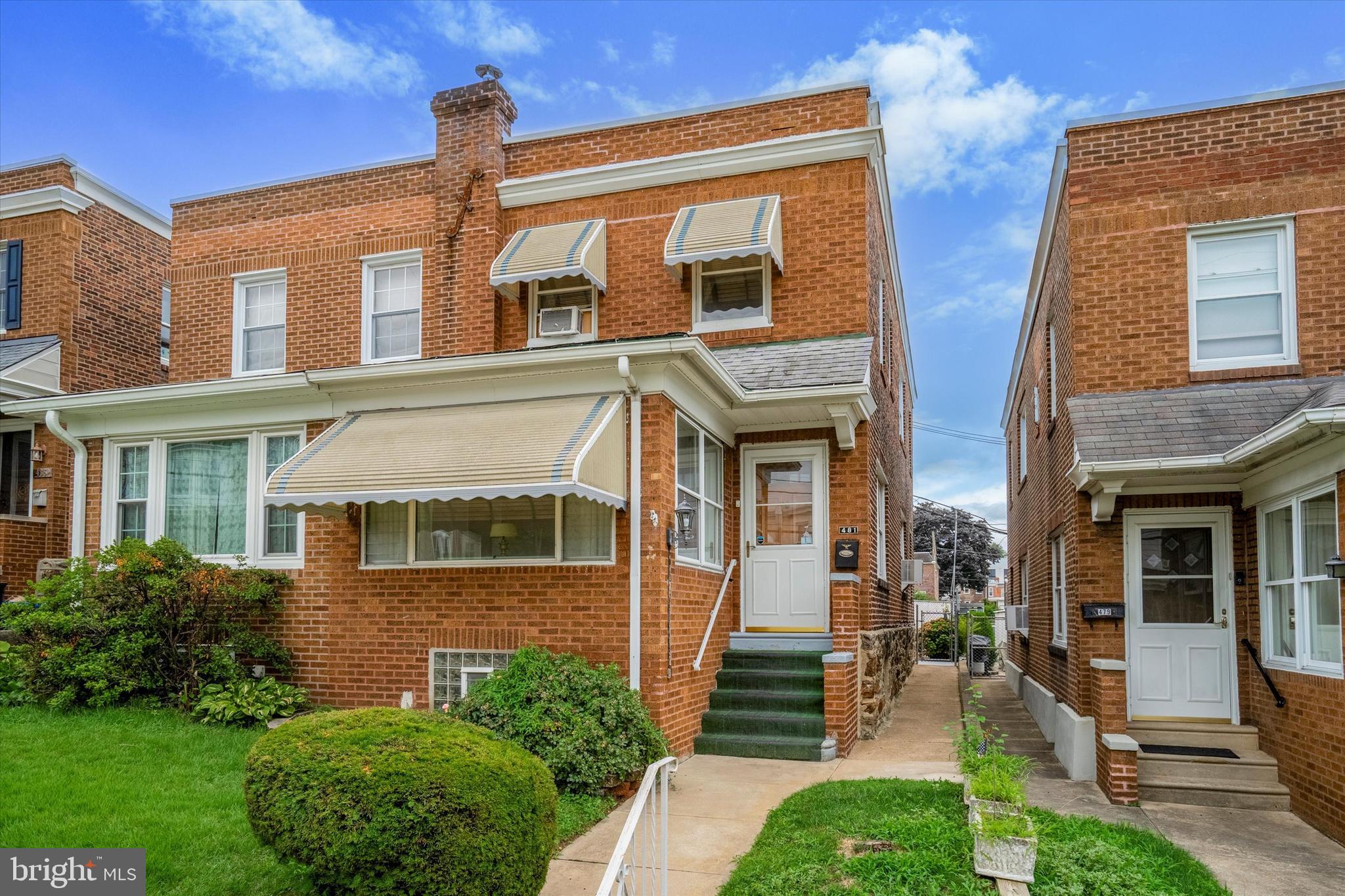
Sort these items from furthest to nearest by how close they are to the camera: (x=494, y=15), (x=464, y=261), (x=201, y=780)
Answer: (x=494, y=15) → (x=464, y=261) → (x=201, y=780)

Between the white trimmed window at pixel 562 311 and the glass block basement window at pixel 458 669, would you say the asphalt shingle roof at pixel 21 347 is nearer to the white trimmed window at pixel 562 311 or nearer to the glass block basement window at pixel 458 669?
the white trimmed window at pixel 562 311

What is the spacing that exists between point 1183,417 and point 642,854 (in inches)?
284

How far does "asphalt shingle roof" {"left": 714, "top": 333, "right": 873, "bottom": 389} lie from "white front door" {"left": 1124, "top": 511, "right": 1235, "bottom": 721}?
10.9 ft

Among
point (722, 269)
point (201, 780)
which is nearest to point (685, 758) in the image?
point (201, 780)

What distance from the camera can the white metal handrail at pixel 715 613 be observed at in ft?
32.7

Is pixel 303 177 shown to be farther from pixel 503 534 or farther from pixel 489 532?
pixel 503 534

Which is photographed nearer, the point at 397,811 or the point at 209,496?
the point at 397,811

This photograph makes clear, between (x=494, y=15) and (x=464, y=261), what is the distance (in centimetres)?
496

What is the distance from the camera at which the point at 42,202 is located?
639 inches

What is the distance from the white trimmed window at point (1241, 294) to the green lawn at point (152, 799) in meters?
7.86

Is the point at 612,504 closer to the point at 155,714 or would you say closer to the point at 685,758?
the point at 685,758

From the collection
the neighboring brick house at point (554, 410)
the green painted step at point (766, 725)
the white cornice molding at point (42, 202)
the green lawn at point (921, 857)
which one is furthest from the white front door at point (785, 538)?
the white cornice molding at point (42, 202)

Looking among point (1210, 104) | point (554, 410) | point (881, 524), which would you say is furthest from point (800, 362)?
point (1210, 104)

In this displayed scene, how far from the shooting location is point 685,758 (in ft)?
31.0
